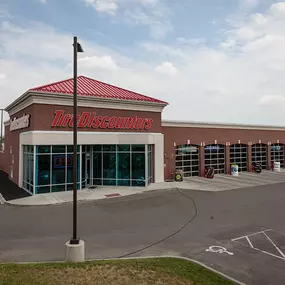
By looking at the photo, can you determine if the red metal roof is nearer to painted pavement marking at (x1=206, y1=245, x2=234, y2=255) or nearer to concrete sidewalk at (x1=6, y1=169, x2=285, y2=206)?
concrete sidewalk at (x1=6, y1=169, x2=285, y2=206)

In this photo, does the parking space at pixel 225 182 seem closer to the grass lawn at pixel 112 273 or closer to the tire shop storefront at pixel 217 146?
the tire shop storefront at pixel 217 146

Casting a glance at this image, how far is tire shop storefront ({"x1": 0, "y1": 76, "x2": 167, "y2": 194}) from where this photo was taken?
71.4 feet

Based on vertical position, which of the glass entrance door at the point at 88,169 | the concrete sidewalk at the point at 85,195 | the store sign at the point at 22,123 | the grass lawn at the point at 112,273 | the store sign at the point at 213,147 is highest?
the store sign at the point at 22,123

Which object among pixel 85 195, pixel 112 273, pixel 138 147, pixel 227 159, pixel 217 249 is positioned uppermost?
pixel 138 147

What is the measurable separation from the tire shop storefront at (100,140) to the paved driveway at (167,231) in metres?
4.67

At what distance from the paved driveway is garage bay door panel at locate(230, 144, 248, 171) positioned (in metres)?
15.9

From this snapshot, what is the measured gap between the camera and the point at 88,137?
2356 centimetres

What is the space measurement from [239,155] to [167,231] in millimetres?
26688

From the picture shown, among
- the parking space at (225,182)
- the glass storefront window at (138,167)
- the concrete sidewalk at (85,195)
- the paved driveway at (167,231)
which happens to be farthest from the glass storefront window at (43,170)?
the parking space at (225,182)

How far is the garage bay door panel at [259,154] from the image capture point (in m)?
38.9

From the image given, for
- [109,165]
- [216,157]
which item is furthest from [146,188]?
[216,157]

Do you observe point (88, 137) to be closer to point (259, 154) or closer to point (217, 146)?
point (217, 146)

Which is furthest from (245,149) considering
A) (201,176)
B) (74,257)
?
(74,257)

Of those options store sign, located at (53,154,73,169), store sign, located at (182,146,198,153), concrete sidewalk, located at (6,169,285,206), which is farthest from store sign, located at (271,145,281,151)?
store sign, located at (53,154,73,169)
